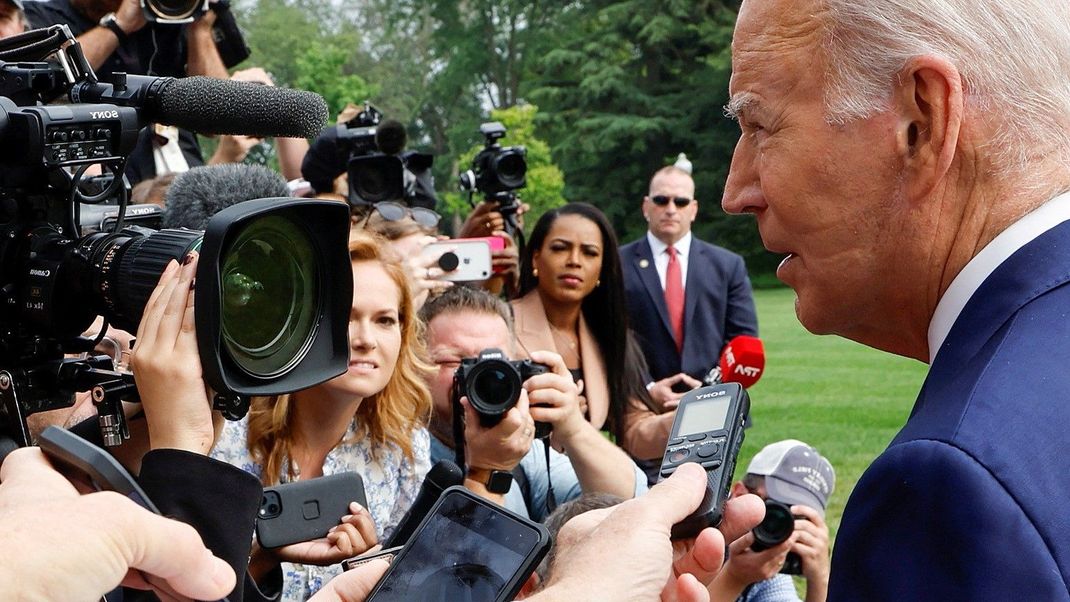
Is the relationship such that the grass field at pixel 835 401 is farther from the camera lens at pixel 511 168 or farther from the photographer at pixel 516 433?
the photographer at pixel 516 433

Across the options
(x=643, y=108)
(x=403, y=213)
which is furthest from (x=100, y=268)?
(x=643, y=108)

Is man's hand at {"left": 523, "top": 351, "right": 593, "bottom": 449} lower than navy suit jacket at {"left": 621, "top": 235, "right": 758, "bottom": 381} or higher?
higher

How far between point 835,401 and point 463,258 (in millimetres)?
7807

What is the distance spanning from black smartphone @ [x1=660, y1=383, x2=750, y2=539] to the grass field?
4806 millimetres

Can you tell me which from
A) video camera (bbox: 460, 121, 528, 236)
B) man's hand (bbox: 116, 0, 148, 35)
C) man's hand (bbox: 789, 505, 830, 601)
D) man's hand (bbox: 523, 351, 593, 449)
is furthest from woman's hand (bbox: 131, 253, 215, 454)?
video camera (bbox: 460, 121, 528, 236)

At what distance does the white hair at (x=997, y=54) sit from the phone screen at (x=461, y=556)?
2.68 feet

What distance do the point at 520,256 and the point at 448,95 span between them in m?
46.5

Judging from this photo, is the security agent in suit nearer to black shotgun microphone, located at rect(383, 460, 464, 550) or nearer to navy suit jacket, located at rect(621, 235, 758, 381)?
black shotgun microphone, located at rect(383, 460, 464, 550)

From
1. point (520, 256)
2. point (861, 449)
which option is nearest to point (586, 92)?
point (861, 449)

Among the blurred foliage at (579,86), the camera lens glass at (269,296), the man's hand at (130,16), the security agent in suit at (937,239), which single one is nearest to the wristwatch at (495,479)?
the camera lens glass at (269,296)

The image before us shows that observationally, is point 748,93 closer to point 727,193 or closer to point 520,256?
point 727,193

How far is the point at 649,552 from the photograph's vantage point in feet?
5.61

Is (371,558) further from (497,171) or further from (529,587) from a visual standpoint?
(497,171)

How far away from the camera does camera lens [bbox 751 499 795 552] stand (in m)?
2.96
